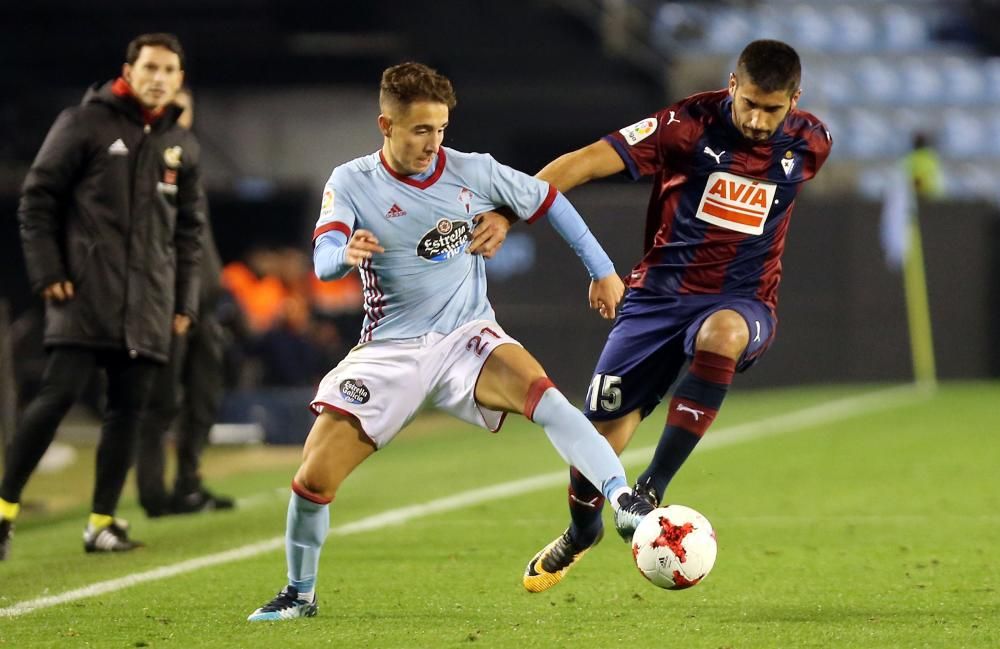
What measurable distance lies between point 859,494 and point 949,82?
47.6 ft

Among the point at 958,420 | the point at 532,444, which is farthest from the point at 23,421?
the point at 958,420

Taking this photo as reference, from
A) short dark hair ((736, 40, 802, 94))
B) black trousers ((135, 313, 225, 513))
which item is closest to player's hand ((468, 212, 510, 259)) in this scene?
short dark hair ((736, 40, 802, 94))

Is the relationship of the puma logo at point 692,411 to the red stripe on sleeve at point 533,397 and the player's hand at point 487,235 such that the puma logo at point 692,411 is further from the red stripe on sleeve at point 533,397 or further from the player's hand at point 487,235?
the player's hand at point 487,235

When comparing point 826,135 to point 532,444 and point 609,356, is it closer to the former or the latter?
point 609,356

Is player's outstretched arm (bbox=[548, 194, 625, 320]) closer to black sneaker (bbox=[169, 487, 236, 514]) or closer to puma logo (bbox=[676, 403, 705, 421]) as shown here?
puma logo (bbox=[676, 403, 705, 421])

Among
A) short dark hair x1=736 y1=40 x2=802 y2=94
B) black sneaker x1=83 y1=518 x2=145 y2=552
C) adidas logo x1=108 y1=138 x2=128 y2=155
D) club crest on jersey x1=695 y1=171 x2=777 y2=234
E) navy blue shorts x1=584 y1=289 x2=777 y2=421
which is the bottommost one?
black sneaker x1=83 y1=518 x2=145 y2=552

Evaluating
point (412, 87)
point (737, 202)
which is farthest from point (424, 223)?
point (737, 202)

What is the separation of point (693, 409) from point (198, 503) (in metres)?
3.69

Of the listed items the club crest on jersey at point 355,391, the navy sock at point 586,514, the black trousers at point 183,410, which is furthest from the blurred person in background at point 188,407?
the club crest on jersey at point 355,391

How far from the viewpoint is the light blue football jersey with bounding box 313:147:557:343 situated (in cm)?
504

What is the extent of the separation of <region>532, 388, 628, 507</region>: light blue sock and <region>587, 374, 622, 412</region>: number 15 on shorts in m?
1.00

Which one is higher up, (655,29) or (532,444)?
(655,29)

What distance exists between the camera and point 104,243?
22.2ft

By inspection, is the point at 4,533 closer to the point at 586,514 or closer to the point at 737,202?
the point at 586,514
